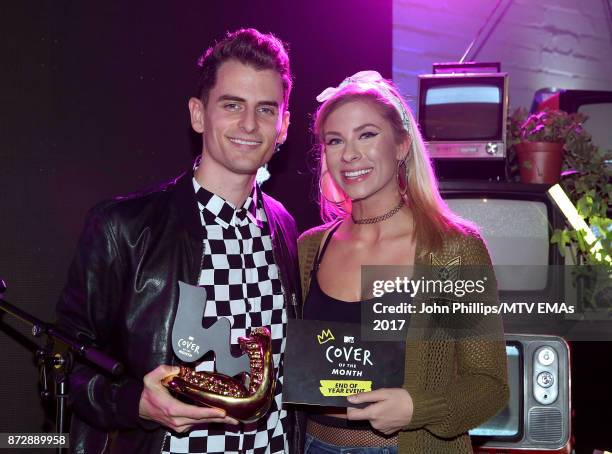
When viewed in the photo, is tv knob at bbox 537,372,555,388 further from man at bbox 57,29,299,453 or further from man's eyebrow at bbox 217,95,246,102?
man's eyebrow at bbox 217,95,246,102

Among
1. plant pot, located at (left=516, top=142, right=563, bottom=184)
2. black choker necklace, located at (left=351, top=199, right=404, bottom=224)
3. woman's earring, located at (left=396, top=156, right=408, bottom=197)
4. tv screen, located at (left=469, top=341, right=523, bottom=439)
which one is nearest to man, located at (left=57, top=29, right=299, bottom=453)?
black choker necklace, located at (left=351, top=199, right=404, bottom=224)

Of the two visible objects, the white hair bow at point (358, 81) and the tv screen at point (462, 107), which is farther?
the tv screen at point (462, 107)

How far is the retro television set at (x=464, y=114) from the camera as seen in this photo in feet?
11.6

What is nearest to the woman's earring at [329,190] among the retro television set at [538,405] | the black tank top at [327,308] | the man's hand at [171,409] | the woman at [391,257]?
the woman at [391,257]

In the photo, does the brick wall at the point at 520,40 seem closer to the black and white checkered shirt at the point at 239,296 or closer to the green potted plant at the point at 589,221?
the green potted plant at the point at 589,221

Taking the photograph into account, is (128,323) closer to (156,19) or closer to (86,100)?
(86,100)

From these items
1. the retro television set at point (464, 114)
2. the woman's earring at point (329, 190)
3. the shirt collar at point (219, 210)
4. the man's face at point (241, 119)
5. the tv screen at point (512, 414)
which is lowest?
the tv screen at point (512, 414)

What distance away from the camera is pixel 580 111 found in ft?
13.0

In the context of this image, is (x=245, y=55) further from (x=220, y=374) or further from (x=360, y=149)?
(x=220, y=374)

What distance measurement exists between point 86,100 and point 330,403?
1193 millimetres

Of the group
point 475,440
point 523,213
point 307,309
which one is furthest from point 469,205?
point 307,309

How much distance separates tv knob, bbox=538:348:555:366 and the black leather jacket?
1.38 metres

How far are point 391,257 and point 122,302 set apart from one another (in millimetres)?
784

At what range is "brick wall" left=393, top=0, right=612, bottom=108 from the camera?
4656 mm
